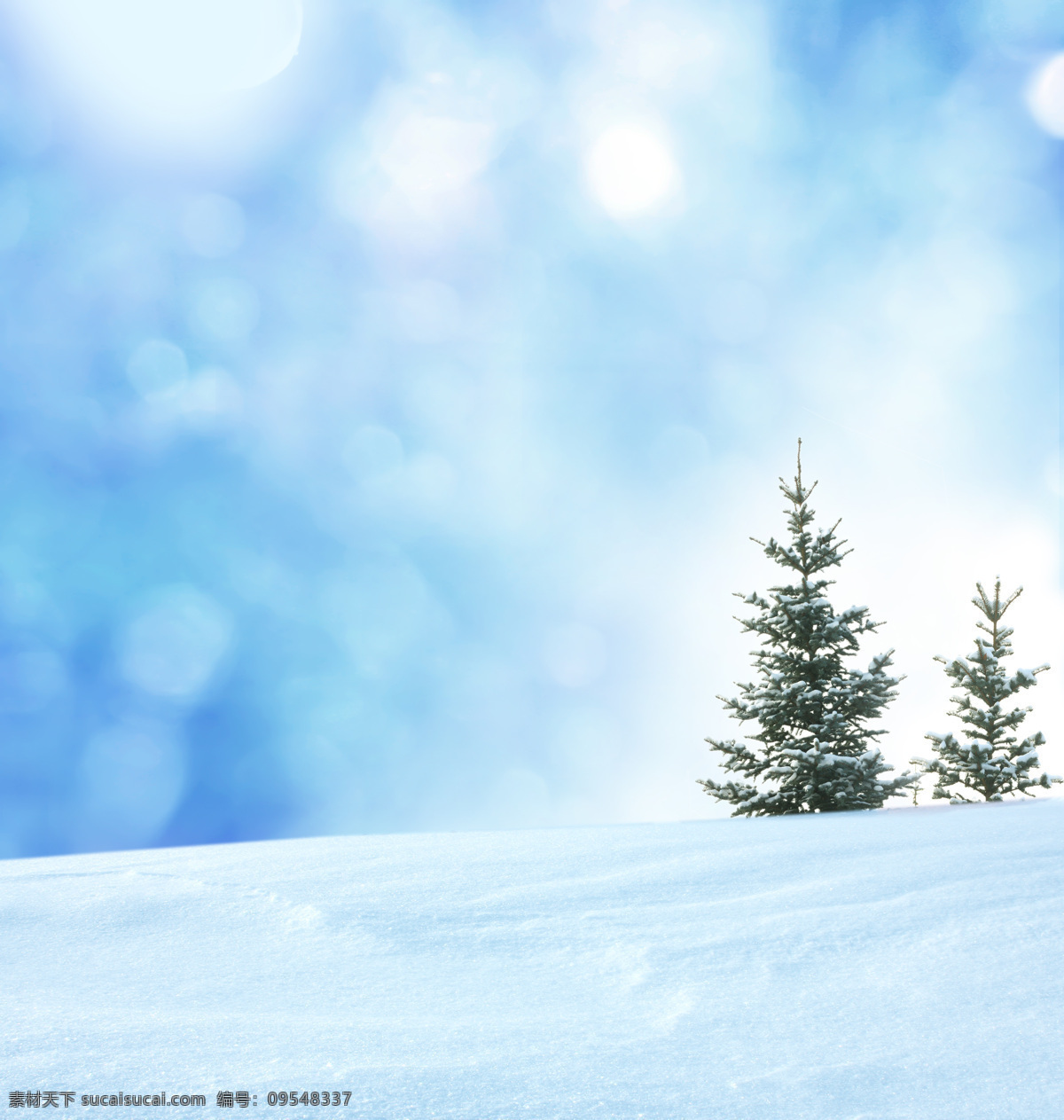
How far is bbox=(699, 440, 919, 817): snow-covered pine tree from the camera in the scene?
11789 mm

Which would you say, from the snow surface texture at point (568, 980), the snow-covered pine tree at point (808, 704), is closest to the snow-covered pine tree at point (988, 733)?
the snow-covered pine tree at point (808, 704)

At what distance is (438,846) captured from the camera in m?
4.15

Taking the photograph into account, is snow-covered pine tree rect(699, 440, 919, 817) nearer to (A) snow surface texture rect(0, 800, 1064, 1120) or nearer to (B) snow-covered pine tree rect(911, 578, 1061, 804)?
(B) snow-covered pine tree rect(911, 578, 1061, 804)

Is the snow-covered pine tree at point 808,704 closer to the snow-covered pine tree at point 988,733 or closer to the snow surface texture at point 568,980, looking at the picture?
the snow-covered pine tree at point 988,733

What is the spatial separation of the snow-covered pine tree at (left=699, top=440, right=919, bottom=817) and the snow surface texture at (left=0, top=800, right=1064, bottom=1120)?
333 inches

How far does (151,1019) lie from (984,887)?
2.59 meters

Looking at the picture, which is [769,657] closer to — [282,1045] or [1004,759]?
[1004,759]

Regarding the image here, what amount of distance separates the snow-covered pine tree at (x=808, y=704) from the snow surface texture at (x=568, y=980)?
333 inches

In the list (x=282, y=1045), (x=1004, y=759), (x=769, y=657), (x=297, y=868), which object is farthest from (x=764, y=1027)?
(x=1004, y=759)

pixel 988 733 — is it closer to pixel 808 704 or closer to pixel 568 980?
pixel 808 704

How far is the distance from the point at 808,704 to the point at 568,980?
10.8 meters

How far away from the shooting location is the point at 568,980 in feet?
7.31

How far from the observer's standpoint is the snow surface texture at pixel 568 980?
1.62 metres

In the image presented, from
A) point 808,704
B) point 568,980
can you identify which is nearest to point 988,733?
point 808,704
